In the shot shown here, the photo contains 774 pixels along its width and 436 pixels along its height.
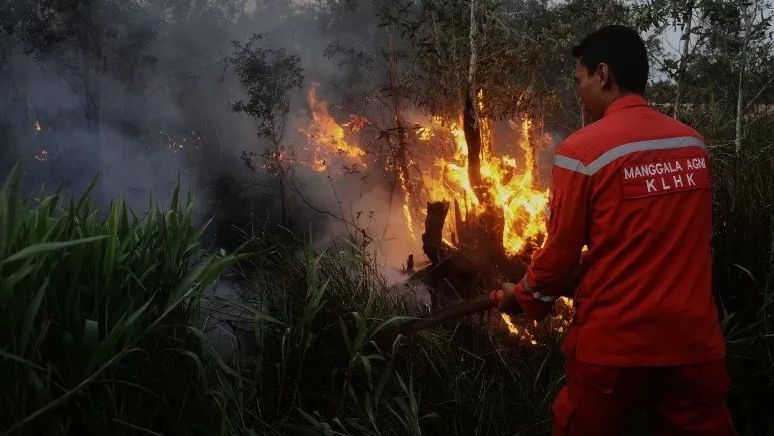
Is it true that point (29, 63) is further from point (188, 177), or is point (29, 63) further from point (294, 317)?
point (294, 317)

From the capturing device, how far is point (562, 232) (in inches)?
82.1

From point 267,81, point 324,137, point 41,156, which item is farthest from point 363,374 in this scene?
point 41,156

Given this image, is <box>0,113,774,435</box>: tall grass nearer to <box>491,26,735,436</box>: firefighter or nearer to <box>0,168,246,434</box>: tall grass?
<box>0,168,246,434</box>: tall grass

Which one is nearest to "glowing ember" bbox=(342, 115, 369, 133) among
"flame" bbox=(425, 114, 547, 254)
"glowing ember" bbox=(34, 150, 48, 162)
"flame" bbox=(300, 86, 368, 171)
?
"flame" bbox=(300, 86, 368, 171)

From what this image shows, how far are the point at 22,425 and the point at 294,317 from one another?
177cm

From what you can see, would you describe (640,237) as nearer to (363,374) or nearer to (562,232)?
(562,232)

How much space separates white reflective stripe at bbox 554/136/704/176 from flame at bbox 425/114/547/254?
3982 millimetres

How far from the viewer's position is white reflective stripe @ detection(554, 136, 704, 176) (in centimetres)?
200

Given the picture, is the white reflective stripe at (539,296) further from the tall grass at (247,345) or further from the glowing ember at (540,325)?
the glowing ember at (540,325)

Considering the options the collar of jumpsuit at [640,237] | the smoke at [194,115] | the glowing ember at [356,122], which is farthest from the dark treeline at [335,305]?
the smoke at [194,115]

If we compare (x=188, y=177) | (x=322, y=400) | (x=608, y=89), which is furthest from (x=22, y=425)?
(x=188, y=177)

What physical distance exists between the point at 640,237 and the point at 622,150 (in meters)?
0.33

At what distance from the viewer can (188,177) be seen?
23.6 metres

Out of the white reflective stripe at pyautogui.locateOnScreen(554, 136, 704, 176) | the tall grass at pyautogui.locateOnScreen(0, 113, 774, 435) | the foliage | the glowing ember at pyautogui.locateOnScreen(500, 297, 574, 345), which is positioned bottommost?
the glowing ember at pyautogui.locateOnScreen(500, 297, 574, 345)
